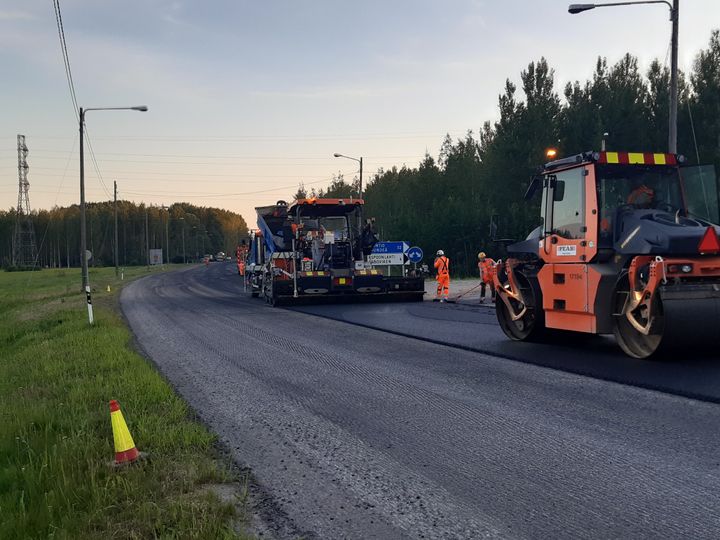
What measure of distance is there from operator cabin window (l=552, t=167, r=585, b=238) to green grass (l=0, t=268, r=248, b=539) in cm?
562

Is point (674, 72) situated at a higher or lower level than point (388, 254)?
higher

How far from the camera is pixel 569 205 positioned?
9.41m

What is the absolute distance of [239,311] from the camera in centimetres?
1811

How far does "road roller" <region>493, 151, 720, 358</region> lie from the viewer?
7750 millimetres

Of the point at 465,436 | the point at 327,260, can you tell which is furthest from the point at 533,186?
the point at 327,260

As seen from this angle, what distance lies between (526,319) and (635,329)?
2.39 meters

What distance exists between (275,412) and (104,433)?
1.57 m

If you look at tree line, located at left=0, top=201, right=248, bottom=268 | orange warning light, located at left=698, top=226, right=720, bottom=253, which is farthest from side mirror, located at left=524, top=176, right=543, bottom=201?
tree line, located at left=0, top=201, right=248, bottom=268

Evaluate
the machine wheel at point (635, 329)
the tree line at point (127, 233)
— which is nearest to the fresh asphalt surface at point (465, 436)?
the machine wheel at point (635, 329)

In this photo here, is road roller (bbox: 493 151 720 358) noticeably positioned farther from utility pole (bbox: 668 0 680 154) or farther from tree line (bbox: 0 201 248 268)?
tree line (bbox: 0 201 248 268)

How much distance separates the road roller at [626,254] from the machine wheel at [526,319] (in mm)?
19

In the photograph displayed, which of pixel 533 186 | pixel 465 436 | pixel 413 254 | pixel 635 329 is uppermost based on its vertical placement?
pixel 533 186

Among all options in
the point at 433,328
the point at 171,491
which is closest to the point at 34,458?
the point at 171,491

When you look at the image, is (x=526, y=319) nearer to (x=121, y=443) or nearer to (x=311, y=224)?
(x=121, y=443)
